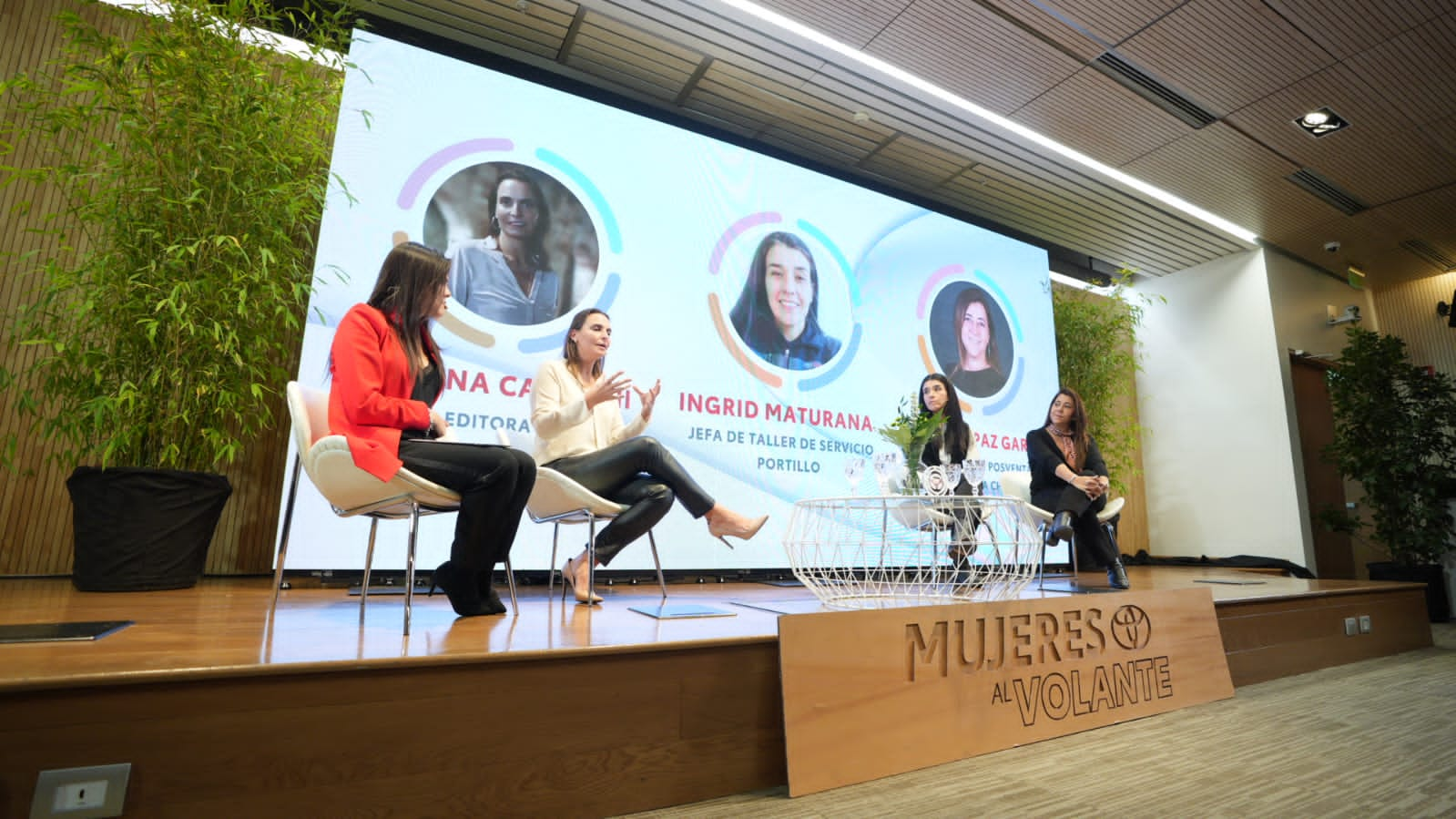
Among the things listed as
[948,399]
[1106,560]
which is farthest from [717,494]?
[1106,560]

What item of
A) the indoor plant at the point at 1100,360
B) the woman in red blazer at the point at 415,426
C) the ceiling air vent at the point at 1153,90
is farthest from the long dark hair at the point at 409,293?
the indoor plant at the point at 1100,360

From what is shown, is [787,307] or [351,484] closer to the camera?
[351,484]

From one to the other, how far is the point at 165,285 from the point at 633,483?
1834 mm

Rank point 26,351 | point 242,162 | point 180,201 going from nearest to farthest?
point 180,201
point 242,162
point 26,351

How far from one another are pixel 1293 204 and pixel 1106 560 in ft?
14.4

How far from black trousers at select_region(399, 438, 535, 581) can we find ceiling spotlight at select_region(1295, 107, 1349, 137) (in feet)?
17.9

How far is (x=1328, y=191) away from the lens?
17.8ft

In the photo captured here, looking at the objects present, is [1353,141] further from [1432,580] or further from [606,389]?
[606,389]

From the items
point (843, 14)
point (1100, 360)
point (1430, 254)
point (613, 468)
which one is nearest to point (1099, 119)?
point (843, 14)

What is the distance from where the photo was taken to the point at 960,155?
4.96m

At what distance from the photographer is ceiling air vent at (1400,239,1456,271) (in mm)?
6270

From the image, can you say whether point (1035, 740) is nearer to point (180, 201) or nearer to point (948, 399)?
point (948, 399)

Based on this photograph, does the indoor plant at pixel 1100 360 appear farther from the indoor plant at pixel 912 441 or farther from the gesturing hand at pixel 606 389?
the gesturing hand at pixel 606 389

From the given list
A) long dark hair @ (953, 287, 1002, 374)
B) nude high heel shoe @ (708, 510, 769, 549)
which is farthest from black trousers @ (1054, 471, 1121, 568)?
long dark hair @ (953, 287, 1002, 374)
